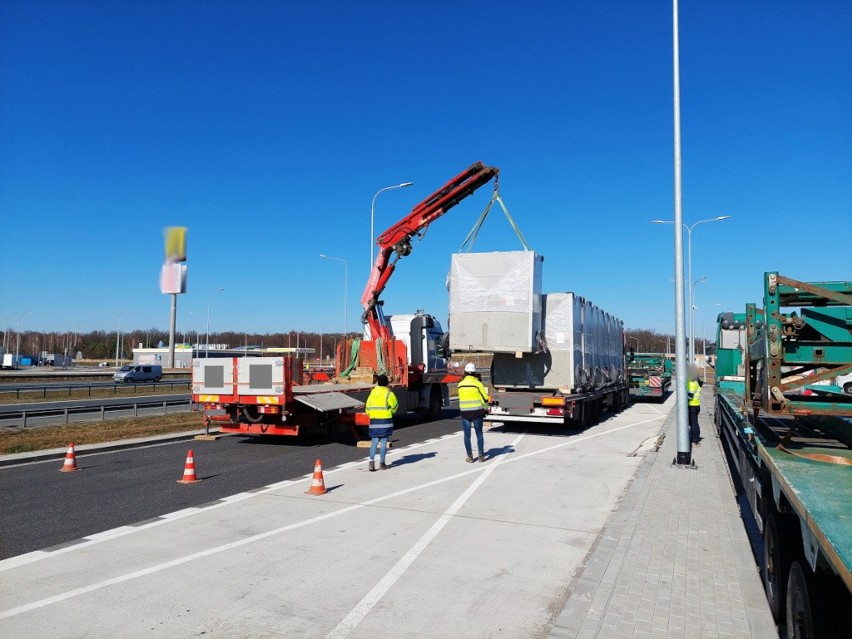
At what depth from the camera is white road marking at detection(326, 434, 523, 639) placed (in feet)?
15.0

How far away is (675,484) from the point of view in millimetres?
9562

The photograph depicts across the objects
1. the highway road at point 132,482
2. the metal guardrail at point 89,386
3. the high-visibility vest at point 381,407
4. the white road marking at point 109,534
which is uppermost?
the high-visibility vest at point 381,407

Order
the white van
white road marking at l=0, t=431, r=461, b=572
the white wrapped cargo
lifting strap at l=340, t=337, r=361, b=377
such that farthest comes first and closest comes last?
the white van < lifting strap at l=340, t=337, r=361, b=377 < the white wrapped cargo < white road marking at l=0, t=431, r=461, b=572

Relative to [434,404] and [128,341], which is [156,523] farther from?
[128,341]

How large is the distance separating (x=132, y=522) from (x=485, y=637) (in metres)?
4.84

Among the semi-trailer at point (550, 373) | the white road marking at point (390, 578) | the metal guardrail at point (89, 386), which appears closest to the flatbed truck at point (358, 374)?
the semi-trailer at point (550, 373)

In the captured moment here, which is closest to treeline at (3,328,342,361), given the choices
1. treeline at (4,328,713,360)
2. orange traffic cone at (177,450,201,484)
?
treeline at (4,328,713,360)

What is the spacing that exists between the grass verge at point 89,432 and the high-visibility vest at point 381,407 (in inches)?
266

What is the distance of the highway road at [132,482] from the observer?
23.9 feet

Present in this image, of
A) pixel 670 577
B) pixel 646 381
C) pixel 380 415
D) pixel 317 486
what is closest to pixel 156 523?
pixel 317 486

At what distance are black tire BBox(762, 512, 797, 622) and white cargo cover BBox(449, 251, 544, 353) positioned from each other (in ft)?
32.7

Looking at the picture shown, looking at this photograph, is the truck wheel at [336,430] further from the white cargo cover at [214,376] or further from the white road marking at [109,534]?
the white road marking at [109,534]

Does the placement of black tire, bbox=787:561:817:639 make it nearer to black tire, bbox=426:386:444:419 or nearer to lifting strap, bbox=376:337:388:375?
lifting strap, bbox=376:337:388:375

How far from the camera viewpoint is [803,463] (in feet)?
14.4
